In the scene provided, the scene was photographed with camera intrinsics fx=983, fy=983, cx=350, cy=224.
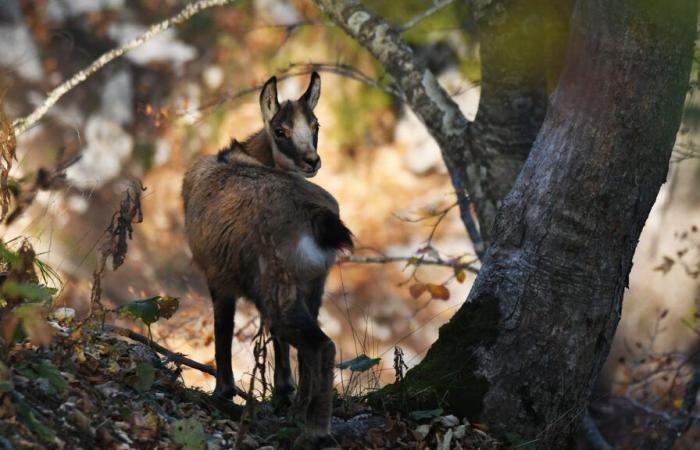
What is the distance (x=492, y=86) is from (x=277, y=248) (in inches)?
86.5

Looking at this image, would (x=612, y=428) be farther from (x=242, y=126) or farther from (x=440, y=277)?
(x=242, y=126)

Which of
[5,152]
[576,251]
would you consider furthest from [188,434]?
[576,251]

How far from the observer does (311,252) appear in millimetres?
4414

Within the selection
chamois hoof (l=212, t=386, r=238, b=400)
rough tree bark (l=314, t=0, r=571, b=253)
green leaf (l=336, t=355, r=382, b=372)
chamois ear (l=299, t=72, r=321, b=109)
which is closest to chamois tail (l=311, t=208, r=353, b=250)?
green leaf (l=336, t=355, r=382, b=372)

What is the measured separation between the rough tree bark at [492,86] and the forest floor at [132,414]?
1996 millimetres

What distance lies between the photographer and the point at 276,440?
420 cm

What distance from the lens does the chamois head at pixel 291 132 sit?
527 cm

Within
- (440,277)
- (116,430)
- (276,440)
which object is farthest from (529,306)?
(440,277)

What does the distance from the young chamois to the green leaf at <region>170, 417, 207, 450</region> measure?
1.60 ft

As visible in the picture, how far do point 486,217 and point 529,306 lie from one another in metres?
1.60

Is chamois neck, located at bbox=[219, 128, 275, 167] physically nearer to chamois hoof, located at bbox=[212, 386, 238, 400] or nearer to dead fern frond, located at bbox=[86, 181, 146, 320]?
dead fern frond, located at bbox=[86, 181, 146, 320]

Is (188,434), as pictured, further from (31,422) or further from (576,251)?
(576,251)

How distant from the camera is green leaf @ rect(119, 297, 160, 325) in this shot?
4391 millimetres

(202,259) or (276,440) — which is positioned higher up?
(202,259)
